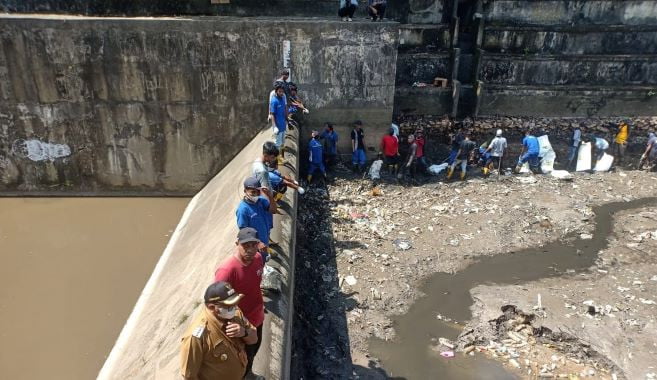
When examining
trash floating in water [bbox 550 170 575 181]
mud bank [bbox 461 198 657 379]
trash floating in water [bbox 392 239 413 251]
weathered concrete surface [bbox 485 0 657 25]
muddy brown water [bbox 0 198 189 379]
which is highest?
weathered concrete surface [bbox 485 0 657 25]

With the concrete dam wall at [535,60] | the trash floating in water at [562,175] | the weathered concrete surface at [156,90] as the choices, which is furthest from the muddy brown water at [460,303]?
the concrete dam wall at [535,60]

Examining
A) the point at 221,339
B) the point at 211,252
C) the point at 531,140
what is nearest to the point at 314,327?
the point at 211,252

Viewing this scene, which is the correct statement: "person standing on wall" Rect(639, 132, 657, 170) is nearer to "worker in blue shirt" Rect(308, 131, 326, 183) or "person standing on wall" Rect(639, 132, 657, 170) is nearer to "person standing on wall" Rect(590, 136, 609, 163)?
"person standing on wall" Rect(590, 136, 609, 163)

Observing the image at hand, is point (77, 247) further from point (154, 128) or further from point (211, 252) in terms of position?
point (211, 252)

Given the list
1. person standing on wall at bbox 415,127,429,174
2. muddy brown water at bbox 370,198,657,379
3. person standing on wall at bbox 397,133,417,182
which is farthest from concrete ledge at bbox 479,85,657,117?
muddy brown water at bbox 370,198,657,379

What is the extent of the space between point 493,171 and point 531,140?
1.11 meters

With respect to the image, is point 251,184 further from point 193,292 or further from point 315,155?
point 315,155

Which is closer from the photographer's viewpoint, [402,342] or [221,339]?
[221,339]

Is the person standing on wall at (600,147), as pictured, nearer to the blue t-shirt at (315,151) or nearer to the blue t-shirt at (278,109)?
the blue t-shirt at (315,151)

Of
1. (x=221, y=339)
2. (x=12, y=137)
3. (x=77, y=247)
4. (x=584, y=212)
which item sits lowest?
(x=77, y=247)

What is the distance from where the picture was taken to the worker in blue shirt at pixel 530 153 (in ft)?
35.0

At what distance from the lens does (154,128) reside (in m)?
9.36

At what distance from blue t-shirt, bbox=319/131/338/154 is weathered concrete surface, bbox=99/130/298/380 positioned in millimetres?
1124

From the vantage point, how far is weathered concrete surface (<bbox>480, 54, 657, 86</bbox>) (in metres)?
12.7
